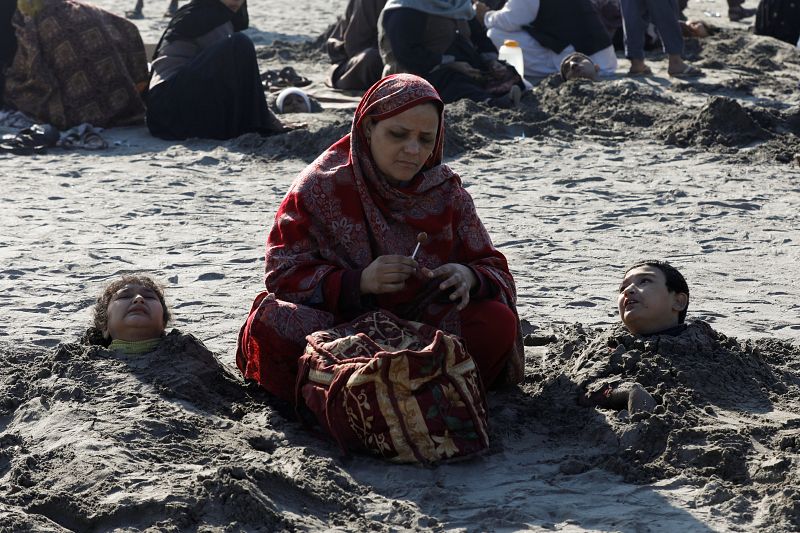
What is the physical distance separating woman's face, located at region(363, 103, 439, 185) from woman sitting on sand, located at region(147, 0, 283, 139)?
521cm

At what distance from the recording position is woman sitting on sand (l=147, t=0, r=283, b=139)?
9141 mm

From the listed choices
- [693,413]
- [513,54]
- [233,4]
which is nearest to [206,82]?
[233,4]

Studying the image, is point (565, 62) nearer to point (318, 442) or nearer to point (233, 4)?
point (233, 4)

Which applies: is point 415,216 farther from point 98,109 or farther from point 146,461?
point 98,109

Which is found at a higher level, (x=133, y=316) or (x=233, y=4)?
(x=233, y=4)

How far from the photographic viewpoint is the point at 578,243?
650 cm

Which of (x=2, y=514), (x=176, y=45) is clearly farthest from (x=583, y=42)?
(x=2, y=514)

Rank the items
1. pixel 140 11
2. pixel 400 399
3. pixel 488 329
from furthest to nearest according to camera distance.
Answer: pixel 140 11 < pixel 488 329 < pixel 400 399

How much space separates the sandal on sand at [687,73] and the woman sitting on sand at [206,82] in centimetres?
388

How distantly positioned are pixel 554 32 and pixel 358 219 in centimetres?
763

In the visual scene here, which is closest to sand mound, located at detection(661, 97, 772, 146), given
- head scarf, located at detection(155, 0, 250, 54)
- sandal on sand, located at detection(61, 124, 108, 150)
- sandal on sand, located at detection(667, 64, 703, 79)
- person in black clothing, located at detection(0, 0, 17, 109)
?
sandal on sand, located at detection(667, 64, 703, 79)

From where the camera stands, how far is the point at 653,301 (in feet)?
14.3

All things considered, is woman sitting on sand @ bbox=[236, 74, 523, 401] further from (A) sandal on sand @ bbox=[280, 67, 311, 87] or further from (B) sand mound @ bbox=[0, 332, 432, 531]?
(A) sandal on sand @ bbox=[280, 67, 311, 87]

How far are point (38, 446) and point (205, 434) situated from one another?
0.48 m
